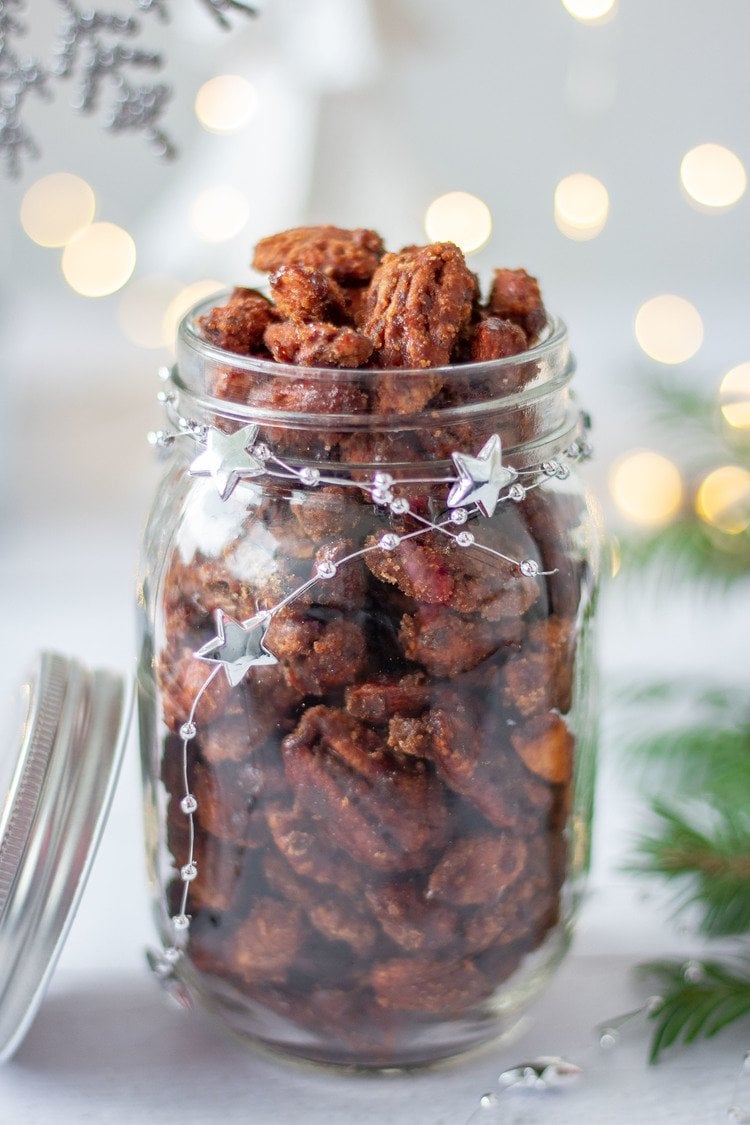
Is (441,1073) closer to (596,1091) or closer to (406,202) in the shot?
(596,1091)

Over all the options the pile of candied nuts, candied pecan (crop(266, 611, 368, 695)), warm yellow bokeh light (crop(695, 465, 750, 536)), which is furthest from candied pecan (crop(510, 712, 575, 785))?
warm yellow bokeh light (crop(695, 465, 750, 536))

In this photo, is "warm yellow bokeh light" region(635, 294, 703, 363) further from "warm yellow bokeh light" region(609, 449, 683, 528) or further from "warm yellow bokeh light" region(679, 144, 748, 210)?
"warm yellow bokeh light" region(609, 449, 683, 528)

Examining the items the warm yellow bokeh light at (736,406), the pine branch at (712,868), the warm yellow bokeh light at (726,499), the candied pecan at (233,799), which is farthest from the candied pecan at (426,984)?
the warm yellow bokeh light at (736,406)

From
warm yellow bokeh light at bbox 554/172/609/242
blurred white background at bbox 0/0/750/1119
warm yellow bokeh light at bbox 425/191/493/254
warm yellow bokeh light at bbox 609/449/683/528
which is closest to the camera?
warm yellow bokeh light at bbox 609/449/683/528

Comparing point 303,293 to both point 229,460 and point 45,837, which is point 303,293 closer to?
point 229,460

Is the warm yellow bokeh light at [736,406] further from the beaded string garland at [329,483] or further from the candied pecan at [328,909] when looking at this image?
the candied pecan at [328,909]

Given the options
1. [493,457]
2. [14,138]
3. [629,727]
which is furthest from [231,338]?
[629,727]
